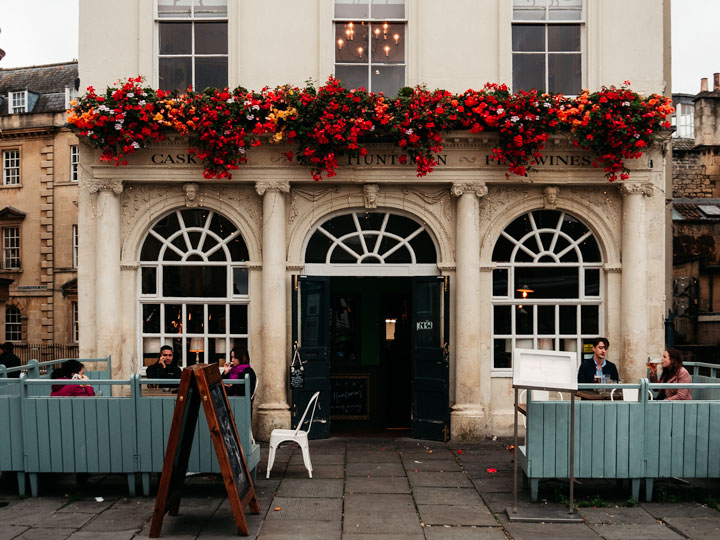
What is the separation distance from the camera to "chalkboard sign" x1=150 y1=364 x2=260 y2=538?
6.87 m

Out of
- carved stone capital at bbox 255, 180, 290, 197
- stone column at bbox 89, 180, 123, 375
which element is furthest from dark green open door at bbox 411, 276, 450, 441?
stone column at bbox 89, 180, 123, 375

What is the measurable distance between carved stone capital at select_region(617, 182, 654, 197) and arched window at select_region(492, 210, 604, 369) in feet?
2.94

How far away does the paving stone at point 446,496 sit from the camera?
811 cm

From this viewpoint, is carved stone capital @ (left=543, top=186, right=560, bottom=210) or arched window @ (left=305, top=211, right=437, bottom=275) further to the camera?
arched window @ (left=305, top=211, right=437, bottom=275)

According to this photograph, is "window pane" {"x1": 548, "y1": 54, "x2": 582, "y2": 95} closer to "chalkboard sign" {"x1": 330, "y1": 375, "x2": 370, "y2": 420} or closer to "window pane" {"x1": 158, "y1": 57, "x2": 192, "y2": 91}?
"window pane" {"x1": 158, "y1": 57, "x2": 192, "y2": 91}

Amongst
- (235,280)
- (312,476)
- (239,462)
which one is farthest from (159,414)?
(235,280)

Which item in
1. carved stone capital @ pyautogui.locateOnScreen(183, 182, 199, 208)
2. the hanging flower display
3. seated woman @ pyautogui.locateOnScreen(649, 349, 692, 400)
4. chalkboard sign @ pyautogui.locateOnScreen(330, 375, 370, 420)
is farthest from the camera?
chalkboard sign @ pyautogui.locateOnScreen(330, 375, 370, 420)

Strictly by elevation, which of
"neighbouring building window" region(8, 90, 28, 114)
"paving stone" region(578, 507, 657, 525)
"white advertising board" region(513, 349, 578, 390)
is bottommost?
"paving stone" region(578, 507, 657, 525)

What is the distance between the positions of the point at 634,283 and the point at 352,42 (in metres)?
6.13

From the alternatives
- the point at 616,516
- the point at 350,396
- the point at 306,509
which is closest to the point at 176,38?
the point at 350,396

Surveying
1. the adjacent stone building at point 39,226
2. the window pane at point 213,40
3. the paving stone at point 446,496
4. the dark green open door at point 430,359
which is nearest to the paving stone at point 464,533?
the paving stone at point 446,496

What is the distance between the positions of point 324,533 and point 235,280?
569cm

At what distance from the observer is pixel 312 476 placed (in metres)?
9.16

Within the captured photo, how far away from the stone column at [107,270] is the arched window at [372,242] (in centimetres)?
318
